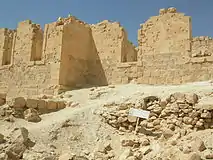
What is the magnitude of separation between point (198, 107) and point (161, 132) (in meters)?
1.04

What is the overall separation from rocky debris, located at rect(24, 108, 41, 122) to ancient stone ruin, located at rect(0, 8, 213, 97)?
16.1 feet

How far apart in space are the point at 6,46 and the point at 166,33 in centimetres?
974

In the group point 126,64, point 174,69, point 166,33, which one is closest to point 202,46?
point 174,69

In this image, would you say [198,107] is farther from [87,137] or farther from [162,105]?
[87,137]

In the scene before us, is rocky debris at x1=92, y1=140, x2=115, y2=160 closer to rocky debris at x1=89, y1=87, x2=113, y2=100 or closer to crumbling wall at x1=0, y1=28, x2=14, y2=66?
rocky debris at x1=89, y1=87, x2=113, y2=100

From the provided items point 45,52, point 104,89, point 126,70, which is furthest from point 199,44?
point 45,52

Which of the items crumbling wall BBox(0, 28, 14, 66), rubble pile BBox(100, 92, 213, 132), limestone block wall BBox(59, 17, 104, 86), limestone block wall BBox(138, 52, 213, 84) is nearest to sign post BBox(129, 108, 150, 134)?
rubble pile BBox(100, 92, 213, 132)

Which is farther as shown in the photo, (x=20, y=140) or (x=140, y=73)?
(x=140, y=73)

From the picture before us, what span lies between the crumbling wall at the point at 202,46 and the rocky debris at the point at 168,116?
212 inches

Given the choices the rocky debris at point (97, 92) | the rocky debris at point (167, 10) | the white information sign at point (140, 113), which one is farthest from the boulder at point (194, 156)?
the rocky debris at point (167, 10)

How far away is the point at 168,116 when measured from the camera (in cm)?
753

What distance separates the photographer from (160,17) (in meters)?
13.8

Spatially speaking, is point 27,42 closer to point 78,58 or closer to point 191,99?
point 78,58

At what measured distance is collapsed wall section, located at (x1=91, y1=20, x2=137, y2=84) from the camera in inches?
578
